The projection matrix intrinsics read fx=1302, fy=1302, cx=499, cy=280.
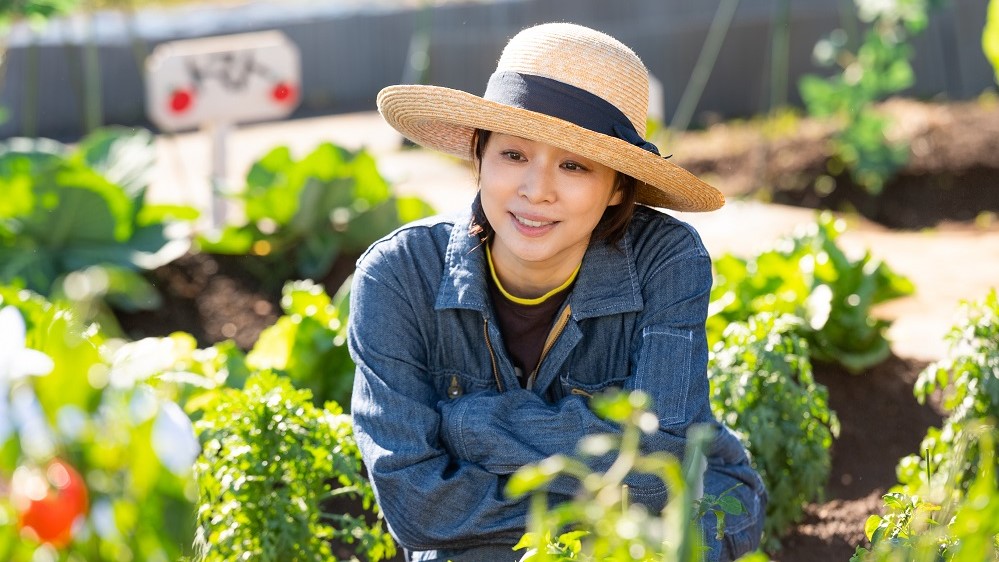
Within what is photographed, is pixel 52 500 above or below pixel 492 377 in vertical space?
above

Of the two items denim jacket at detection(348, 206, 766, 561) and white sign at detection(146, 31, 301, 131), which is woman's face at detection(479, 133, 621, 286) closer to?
denim jacket at detection(348, 206, 766, 561)

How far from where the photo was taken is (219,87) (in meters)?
5.18

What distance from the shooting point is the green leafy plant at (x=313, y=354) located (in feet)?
11.0

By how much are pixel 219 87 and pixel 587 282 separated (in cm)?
305

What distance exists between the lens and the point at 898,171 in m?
7.54

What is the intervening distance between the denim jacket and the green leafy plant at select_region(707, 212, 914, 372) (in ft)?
3.55

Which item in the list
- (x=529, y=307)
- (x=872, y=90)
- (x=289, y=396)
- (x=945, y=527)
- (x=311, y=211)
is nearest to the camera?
(x=945, y=527)

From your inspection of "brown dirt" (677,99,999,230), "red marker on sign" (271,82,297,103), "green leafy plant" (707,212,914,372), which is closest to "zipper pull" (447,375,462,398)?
"green leafy plant" (707,212,914,372)

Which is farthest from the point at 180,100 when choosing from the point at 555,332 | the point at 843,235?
the point at 843,235

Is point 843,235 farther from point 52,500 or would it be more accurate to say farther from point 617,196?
point 52,500

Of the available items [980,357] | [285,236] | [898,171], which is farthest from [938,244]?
[980,357]

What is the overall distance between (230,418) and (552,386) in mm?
626

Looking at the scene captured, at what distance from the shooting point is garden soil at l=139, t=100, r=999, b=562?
3.57 meters

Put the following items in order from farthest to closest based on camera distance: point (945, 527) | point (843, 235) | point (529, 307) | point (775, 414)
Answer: point (843, 235) → point (775, 414) → point (529, 307) → point (945, 527)
